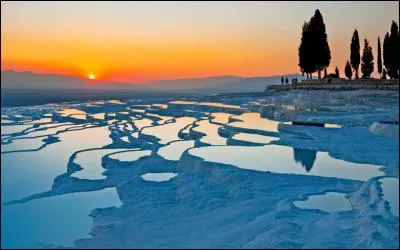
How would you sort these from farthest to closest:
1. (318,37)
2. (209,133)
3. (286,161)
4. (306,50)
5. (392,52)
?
(306,50) < (318,37) < (392,52) < (209,133) < (286,161)

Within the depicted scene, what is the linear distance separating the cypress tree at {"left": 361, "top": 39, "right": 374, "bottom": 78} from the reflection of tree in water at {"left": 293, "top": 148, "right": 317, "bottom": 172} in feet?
131

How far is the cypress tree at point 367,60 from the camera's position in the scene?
54.4 meters

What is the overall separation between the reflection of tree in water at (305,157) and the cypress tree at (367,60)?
39955 mm

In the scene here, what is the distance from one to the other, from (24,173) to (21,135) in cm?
1094

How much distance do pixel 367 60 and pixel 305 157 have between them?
136 ft

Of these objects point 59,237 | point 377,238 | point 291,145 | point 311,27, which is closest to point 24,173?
point 59,237

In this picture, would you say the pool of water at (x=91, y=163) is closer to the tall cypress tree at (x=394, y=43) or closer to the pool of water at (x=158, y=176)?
the pool of water at (x=158, y=176)

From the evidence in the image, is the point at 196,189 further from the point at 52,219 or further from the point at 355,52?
the point at 355,52

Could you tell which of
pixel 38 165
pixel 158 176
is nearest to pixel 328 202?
pixel 158 176

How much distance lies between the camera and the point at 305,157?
17531 mm

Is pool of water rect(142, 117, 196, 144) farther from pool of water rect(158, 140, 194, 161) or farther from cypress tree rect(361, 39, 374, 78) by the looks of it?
cypress tree rect(361, 39, 374, 78)

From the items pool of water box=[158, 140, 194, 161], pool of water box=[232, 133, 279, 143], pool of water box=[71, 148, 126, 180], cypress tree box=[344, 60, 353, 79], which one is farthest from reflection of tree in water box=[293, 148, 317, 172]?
cypress tree box=[344, 60, 353, 79]

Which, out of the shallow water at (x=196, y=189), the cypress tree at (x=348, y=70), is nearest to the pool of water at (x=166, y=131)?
the shallow water at (x=196, y=189)

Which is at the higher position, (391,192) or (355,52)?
(355,52)
